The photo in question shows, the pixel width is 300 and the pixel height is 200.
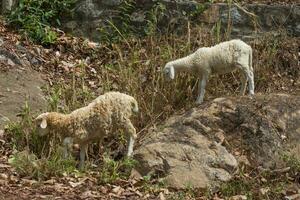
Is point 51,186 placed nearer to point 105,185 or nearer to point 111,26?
point 105,185

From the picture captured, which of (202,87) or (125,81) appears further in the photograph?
(125,81)

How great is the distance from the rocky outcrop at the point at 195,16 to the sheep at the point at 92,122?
12.8ft

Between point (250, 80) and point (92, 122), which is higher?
point (250, 80)

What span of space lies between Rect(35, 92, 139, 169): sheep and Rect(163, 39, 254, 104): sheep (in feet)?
2.60

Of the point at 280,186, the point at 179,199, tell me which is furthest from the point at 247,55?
the point at 179,199

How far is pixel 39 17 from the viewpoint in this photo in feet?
36.6

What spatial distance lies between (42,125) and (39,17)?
182 inches

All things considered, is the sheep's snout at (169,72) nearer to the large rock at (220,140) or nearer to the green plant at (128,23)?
the large rock at (220,140)

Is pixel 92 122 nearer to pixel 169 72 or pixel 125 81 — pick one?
pixel 169 72

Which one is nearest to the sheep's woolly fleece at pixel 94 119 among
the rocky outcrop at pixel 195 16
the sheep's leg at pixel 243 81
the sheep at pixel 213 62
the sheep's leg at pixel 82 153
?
the sheep's leg at pixel 82 153

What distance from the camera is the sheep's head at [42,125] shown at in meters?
6.91

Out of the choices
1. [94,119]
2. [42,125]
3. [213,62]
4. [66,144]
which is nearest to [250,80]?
[213,62]

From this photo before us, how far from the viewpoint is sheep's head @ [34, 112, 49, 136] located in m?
6.91

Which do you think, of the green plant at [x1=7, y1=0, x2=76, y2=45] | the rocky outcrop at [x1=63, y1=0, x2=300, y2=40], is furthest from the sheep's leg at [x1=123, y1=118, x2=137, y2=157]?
the green plant at [x1=7, y1=0, x2=76, y2=45]
